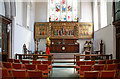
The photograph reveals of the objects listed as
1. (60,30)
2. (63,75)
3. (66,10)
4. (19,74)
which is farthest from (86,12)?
(19,74)

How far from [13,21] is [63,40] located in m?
7.02

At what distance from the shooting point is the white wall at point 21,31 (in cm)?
1227

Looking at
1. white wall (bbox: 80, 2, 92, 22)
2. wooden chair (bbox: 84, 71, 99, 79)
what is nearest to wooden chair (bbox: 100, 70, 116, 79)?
wooden chair (bbox: 84, 71, 99, 79)

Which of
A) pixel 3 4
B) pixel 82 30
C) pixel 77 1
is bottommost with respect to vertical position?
pixel 82 30

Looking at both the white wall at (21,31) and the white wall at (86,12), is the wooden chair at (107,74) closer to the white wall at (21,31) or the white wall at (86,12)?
the white wall at (21,31)

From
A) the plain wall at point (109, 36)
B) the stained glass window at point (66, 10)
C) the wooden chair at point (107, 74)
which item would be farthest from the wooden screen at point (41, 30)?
the wooden chair at point (107, 74)

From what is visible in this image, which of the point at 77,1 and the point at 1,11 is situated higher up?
the point at 77,1

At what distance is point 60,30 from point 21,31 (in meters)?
5.56

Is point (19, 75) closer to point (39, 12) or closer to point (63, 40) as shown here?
point (63, 40)

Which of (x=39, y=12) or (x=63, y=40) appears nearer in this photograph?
(x=63, y=40)

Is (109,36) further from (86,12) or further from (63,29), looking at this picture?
(86,12)

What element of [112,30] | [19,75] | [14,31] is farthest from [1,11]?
[112,30]

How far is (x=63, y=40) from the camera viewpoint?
679 inches

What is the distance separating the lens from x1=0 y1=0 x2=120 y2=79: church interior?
11.2m
